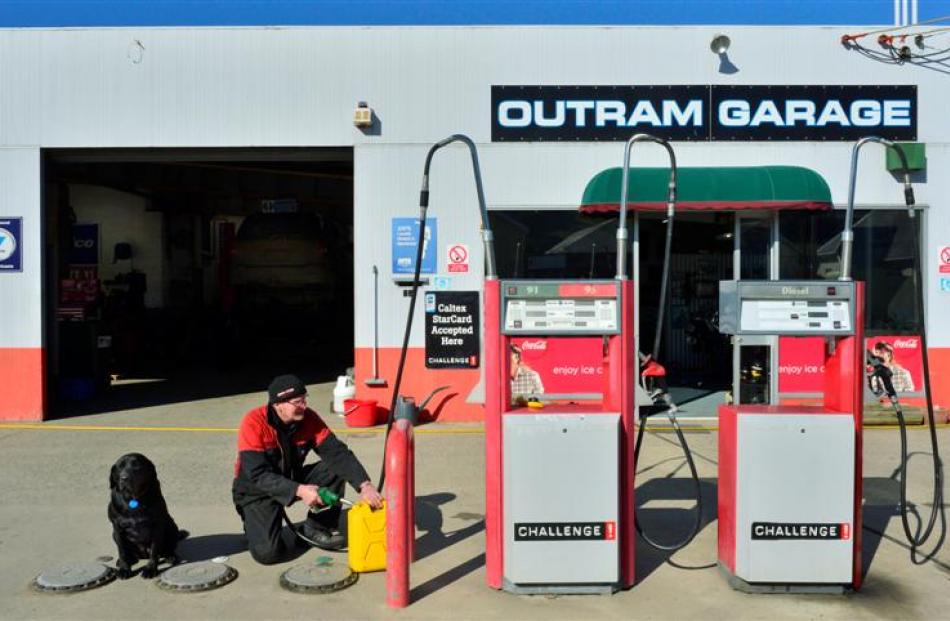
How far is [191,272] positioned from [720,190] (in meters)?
17.1

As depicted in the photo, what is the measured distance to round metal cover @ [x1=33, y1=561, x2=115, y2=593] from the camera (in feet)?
17.0

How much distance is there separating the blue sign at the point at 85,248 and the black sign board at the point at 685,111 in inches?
291

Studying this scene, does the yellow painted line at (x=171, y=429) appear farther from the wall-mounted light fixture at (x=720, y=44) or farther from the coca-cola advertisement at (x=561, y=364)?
the wall-mounted light fixture at (x=720, y=44)

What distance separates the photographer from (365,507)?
5410mm

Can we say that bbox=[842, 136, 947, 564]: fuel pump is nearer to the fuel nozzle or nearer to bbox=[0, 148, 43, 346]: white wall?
the fuel nozzle

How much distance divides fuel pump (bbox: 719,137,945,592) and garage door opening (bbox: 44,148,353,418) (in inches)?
299

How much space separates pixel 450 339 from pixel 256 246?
14.4 metres

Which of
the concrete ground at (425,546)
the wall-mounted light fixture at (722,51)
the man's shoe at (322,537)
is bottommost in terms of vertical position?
the concrete ground at (425,546)

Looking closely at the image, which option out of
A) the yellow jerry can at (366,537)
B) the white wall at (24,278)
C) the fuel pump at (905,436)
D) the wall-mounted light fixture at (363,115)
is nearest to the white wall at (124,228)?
the white wall at (24,278)

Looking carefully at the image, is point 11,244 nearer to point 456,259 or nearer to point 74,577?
point 456,259

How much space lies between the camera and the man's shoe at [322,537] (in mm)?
5898

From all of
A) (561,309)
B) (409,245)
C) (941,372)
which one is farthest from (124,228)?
(561,309)

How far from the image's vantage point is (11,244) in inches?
441

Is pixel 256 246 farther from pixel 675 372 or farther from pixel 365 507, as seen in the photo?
pixel 365 507
